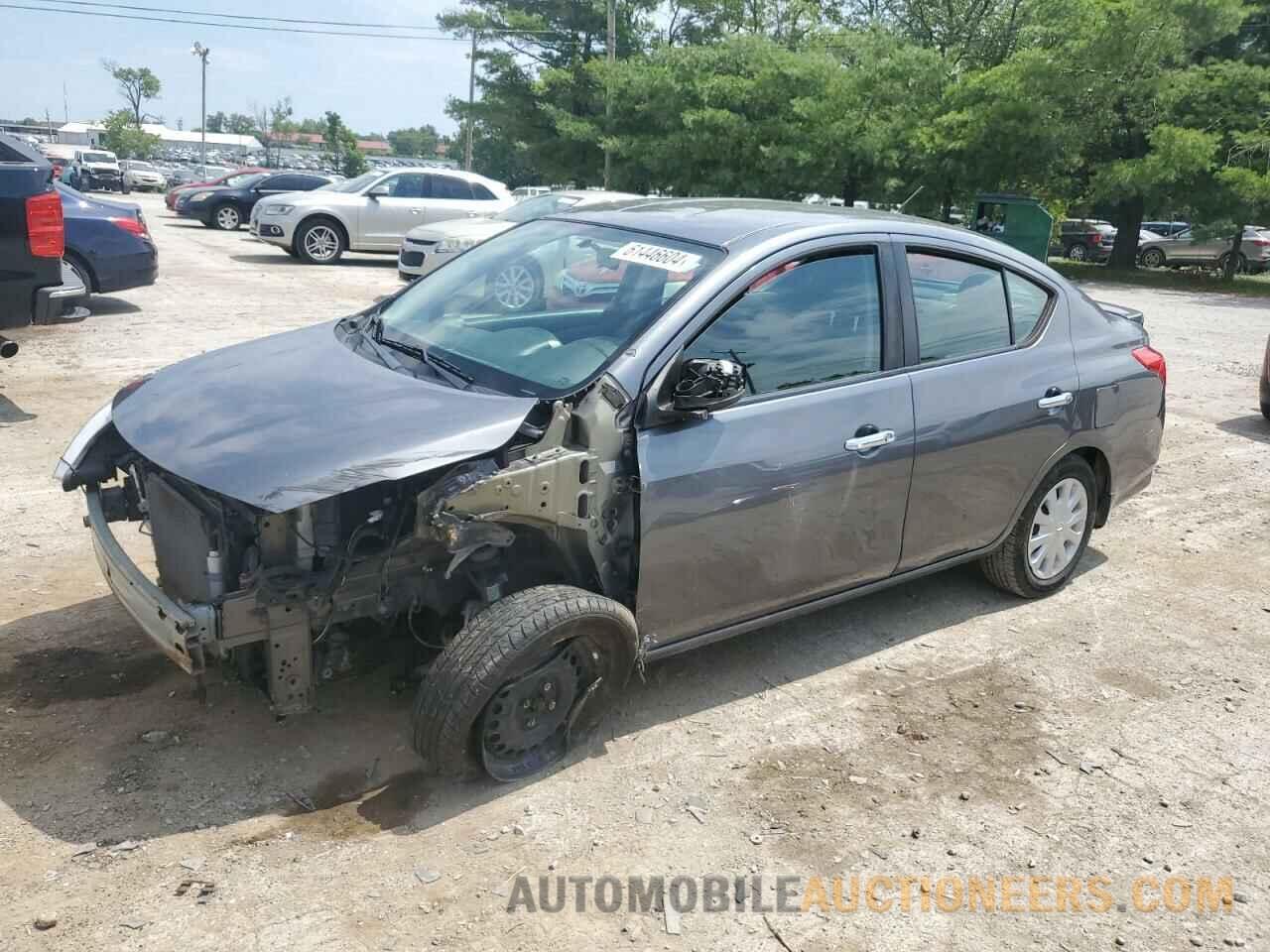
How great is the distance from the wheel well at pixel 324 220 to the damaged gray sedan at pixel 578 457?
1421cm

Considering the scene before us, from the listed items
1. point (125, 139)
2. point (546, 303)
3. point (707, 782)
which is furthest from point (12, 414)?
point (125, 139)

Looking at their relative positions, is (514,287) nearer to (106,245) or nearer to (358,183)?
(106,245)

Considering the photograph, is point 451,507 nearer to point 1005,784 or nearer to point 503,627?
point 503,627

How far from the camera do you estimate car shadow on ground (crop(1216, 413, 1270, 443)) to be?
8.60 meters

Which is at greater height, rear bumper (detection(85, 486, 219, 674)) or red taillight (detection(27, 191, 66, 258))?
red taillight (detection(27, 191, 66, 258))

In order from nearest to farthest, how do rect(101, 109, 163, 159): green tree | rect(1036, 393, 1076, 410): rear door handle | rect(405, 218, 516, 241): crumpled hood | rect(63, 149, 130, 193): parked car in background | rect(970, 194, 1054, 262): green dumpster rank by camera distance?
rect(1036, 393, 1076, 410): rear door handle → rect(405, 218, 516, 241): crumpled hood → rect(970, 194, 1054, 262): green dumpster → rect(63, 149, 130, 193): parked car in background → rect(101, 109, 163, 159): green tree

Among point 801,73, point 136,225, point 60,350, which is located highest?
point 801,73

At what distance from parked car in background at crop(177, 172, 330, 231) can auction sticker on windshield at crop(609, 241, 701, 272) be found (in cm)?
2170

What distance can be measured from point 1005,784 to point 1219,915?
0.75 meters

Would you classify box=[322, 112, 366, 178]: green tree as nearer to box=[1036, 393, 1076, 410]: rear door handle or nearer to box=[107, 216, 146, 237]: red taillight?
box=[107, 216, 146, 237]: red taillight

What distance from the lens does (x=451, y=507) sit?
3.28m

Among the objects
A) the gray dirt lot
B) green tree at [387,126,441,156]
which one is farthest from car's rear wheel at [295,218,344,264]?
green tree at [387,126,441,156]

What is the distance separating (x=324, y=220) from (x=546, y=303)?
15207mm

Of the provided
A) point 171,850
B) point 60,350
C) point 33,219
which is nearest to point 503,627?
point 171,850
